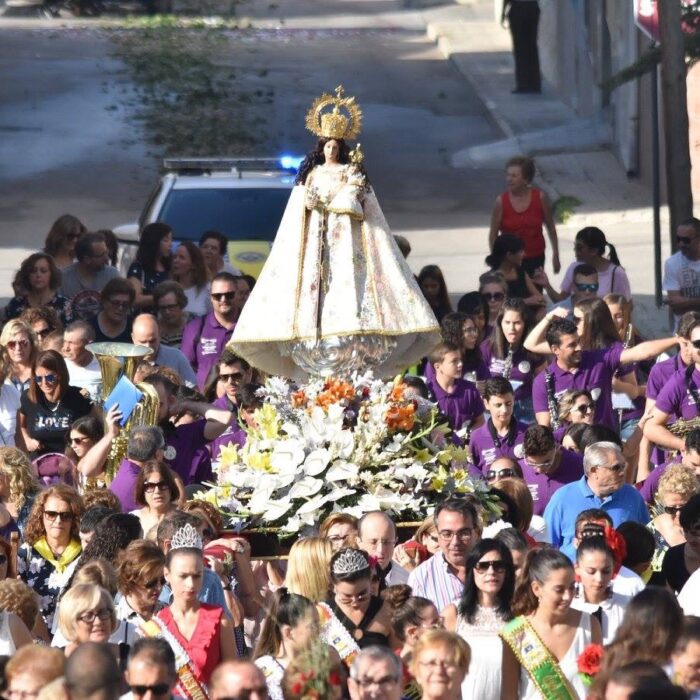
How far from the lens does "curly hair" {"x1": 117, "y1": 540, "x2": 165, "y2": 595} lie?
9664mm

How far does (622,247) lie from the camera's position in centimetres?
2412

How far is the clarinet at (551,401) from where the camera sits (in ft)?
44.7

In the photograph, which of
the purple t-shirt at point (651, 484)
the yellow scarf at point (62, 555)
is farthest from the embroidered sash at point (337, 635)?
the purple t-shirt at point (651, 484)

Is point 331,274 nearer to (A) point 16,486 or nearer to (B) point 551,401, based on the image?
(A) point 16,486

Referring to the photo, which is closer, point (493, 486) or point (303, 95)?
point (493, 486)

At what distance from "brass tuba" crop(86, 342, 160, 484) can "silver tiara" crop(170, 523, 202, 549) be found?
6.81ft

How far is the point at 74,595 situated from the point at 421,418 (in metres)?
3.00

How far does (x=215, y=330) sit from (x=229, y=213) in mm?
4028

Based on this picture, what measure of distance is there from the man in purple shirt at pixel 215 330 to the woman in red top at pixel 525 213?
3798mm

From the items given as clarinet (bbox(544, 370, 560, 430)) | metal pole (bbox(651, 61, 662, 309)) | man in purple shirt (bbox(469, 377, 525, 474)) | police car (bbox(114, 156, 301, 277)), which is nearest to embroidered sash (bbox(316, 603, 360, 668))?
man in purple shirt (bbox(469, 377, 525, 474))

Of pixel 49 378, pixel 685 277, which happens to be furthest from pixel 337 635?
pixel 685 277

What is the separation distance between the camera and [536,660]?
29.5 ft

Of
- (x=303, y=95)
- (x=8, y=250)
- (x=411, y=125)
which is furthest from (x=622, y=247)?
(x=303, y=95)

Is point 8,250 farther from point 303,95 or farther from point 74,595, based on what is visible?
point 74,595
